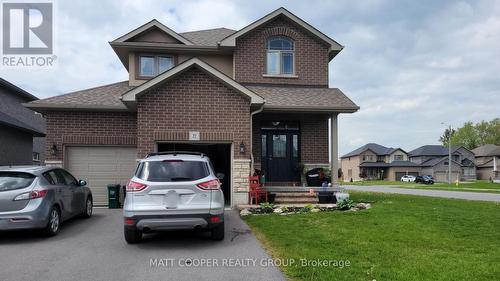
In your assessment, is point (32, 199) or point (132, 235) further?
point (32, 199)

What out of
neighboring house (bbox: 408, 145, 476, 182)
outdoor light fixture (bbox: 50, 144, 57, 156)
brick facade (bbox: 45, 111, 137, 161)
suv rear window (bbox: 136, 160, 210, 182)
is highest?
brick facade (bbox: 45, 111, 137, 161)

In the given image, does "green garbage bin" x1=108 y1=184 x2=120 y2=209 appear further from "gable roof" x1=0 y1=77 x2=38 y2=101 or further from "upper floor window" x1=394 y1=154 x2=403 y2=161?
"upper floor window" x1=394 y1=154 x2=403 y2=161

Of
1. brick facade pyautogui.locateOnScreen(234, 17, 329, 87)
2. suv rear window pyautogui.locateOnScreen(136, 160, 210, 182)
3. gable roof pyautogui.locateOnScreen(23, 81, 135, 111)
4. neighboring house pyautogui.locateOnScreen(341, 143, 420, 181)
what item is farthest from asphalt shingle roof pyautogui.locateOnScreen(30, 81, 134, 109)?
neighboring house pyautogui.locateOnScreen(341, 143, 420, 181)

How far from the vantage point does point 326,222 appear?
31.8 feet

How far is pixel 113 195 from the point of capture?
1331cm

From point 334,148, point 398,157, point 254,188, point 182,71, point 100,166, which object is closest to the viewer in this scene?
point 182,71

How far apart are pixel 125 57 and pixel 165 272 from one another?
13258 mm

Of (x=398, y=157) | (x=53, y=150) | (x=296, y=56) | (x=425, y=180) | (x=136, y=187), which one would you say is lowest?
(x=425, y=180)

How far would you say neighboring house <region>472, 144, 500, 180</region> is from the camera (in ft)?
244

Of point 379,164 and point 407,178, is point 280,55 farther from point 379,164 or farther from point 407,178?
point 379,164

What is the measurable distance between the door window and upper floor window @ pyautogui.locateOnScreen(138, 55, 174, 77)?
5303 millimetres

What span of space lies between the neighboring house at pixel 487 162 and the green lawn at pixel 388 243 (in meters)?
74.2

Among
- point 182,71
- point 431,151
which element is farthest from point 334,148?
point 431,151

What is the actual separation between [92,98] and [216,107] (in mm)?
4840
